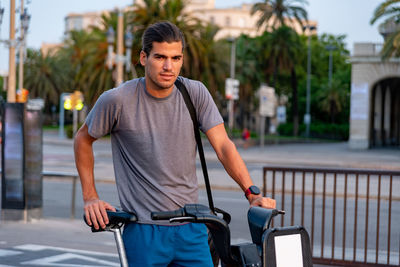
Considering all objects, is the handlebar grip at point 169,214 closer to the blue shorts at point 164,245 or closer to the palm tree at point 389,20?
the blue shorts at point 164,245

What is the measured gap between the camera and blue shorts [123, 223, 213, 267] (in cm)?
277

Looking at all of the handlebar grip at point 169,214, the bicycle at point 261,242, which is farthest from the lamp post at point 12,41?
the bicycle at point 261,242

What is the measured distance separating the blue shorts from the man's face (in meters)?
0.61

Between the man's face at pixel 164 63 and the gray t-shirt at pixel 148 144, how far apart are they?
0.11 m

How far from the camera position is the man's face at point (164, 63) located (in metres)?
2.79

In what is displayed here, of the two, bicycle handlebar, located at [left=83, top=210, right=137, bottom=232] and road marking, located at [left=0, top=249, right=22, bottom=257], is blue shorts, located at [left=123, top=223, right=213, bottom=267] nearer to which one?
bicycle handlebar, located at [left=83, top=210, right=137, bottom=232]

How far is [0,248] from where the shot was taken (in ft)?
23.1

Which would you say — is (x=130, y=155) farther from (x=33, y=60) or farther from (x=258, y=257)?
(x=33, y=60)

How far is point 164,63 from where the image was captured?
2.80 m

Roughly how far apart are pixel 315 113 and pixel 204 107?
78.1 m

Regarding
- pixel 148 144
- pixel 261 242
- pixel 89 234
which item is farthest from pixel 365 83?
pixel 261 242

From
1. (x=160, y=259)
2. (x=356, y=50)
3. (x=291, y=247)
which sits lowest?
(x=160, y=259)

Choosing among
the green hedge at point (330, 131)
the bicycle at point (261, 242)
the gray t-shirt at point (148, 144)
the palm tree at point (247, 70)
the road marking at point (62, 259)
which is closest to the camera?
the bicycle at point (261, 242)

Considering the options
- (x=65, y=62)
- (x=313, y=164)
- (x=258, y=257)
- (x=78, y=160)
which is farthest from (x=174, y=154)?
(x=65, y=62)
